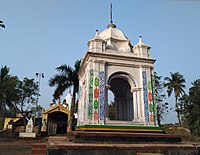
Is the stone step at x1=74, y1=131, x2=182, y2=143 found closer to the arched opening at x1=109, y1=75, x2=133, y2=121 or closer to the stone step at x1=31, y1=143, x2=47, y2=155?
the stone step at x1=31, y1=143, x2=47, y2=155

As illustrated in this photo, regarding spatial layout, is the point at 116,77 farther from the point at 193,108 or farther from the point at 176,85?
Result: the point at 176,85

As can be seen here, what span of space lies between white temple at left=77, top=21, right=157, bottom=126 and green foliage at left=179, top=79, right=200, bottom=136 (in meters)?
16.1

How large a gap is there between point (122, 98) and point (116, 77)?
3215mm

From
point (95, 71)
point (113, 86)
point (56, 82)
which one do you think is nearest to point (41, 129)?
point (56, 82)

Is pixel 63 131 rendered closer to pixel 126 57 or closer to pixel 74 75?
pixel 74 75

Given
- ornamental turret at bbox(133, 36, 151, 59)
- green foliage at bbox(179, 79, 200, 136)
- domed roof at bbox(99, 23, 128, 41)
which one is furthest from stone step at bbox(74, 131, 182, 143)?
green foliage at bbox(179, 79, 200, 136)

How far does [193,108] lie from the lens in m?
25.3

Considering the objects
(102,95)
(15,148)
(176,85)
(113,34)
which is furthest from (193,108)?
(15,148)

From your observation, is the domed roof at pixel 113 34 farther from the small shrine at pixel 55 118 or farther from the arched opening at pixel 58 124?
the arched opening at pixel 58 124

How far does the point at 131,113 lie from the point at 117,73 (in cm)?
362

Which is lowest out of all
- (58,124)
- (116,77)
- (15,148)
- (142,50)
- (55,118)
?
(15,148)

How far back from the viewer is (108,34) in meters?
13.9

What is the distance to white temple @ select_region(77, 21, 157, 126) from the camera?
10.4 metres

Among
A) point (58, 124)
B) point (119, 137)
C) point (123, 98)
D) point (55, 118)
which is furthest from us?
point (58, 124)
